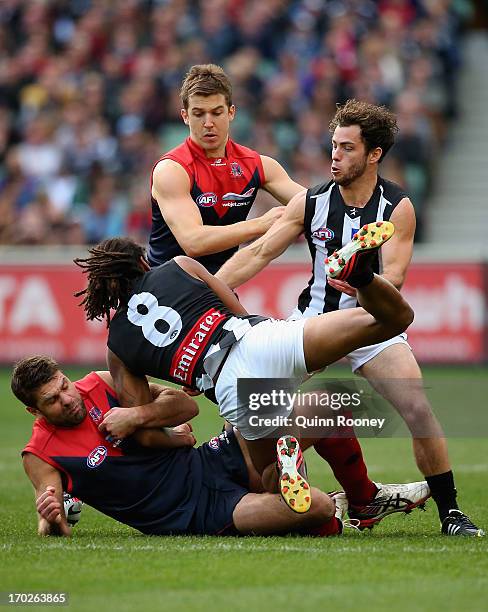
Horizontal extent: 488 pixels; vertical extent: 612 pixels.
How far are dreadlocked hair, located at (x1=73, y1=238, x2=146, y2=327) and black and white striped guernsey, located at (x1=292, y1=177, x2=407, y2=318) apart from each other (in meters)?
1.18

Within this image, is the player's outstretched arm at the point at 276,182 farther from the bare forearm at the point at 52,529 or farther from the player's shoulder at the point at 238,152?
the bare forearm at the point at 52,529

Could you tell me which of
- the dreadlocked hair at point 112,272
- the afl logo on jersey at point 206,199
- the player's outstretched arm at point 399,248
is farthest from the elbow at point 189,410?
the afl logo on jersey at point 206,199

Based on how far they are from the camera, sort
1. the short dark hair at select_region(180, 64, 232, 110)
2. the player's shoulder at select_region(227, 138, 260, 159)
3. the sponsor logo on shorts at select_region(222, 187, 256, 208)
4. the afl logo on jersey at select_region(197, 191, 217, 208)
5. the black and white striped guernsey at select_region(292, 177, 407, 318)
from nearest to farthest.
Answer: the black and white striped guernsey at select_region(292, 177, 407, 318) → the short dark hair at select_region(180, 64, 232, 110) → the afl logo on jersey at select_region(197, 191, 217, 208) → the sponsor logo on shorts at select_region(222, 187, 256, 208) → the player's shoulder at select_region(227, 138, 260, 159)

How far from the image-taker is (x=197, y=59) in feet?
63.0

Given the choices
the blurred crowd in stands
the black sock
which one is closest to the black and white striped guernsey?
the black sock

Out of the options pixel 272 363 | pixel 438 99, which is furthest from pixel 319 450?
pixel 438 99

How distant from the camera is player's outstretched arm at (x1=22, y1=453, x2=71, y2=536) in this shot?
21.6 feet

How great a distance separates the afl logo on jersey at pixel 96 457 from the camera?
22.4ft

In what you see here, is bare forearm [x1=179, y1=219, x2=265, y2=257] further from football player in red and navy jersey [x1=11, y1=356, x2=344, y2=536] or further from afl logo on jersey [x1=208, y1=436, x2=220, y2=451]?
afl logo on jersey [x1=208, y1=436, x2=220, y2=451]

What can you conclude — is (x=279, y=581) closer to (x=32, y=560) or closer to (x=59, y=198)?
(x=32, y=560)

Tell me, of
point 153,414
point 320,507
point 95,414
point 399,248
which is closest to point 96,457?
point 95,414

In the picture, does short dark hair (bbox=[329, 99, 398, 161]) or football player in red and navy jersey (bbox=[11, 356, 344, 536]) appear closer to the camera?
football player in red and navy jersey (bbox=[11, 356, 344, 536])

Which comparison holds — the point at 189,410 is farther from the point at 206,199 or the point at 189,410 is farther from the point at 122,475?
the point at 206,199

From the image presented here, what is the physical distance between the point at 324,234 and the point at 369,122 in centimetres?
70
